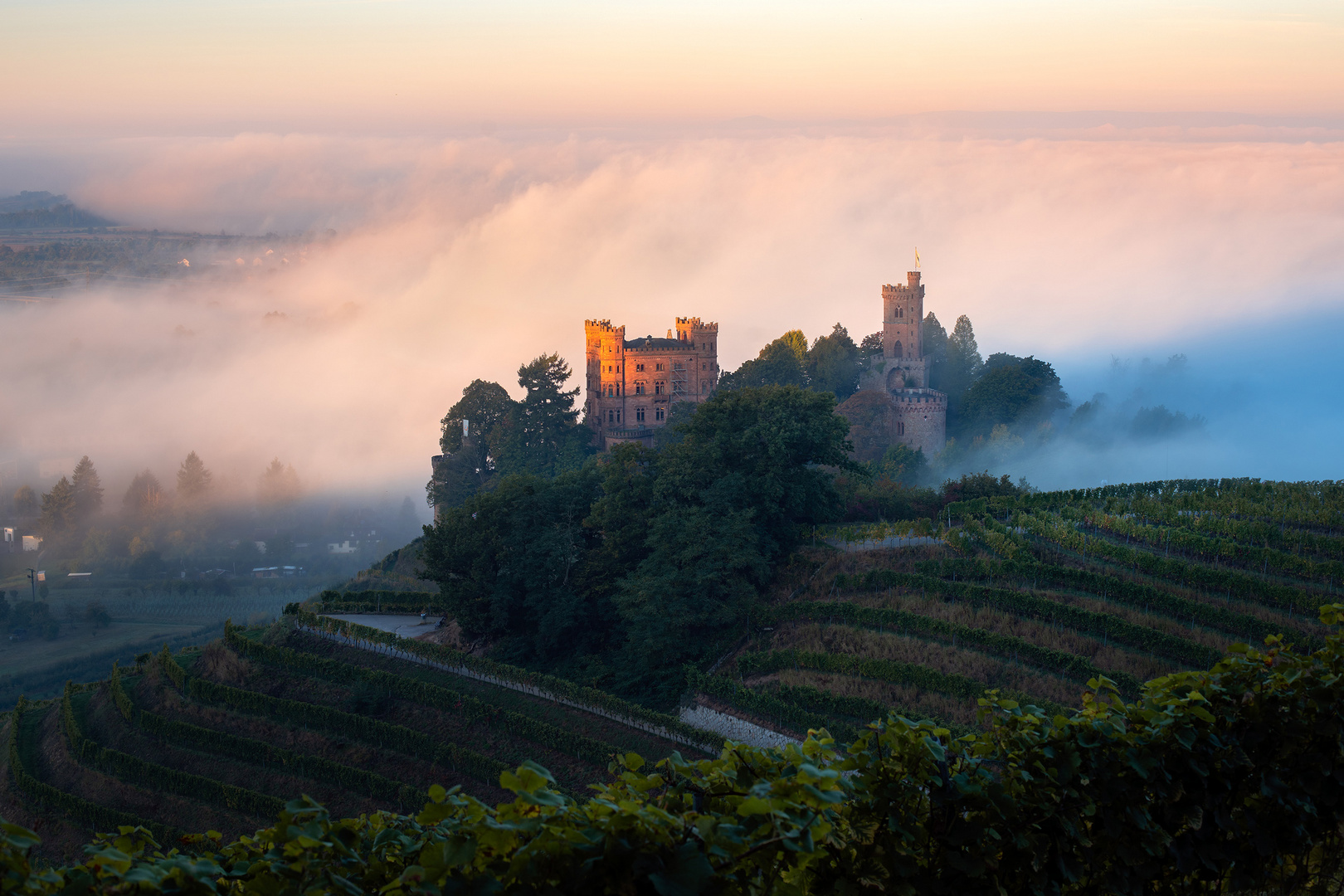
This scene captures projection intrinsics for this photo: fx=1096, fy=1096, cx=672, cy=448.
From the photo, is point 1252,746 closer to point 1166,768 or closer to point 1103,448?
point 1166,768

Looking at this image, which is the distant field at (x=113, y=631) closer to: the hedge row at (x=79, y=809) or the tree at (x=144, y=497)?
the tree at (x=144, y=497)

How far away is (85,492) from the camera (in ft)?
351

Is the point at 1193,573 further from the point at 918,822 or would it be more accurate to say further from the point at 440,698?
the point at 918,822

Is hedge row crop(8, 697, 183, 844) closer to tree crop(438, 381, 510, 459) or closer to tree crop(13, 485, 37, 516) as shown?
tree crop(438, 381, 510, 459)

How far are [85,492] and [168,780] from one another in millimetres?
88179

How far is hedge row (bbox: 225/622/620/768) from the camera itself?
27.8 meters

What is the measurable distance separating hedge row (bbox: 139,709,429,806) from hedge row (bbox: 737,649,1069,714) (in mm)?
9654

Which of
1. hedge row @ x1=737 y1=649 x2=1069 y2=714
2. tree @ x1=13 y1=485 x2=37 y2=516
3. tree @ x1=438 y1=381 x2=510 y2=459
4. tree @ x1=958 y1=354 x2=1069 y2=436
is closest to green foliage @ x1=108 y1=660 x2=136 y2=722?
hedge row @ x1=737 y1=649 x2=1069 y2=714

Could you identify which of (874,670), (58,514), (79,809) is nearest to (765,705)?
(874,670)

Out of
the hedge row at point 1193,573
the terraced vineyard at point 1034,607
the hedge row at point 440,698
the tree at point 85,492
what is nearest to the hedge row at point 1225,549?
the terraced vineyard at point 1034,607

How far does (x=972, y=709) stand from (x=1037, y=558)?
341 inches

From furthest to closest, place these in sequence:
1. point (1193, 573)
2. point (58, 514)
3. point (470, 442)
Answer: point (58, 514)
point (470, 442)
point (1193, 573)

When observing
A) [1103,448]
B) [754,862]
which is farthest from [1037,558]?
[1103,448]

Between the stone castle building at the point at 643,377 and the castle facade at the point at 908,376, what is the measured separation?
11.7m
